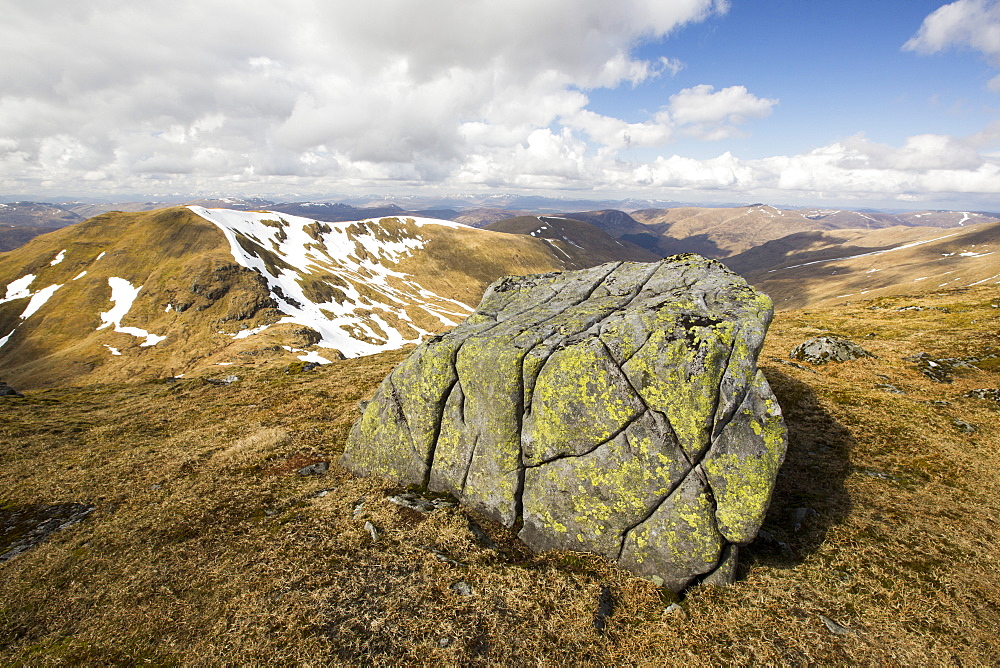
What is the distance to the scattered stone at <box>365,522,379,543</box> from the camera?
13.5 meters

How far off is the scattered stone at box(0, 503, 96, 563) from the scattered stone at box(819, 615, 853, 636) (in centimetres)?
2507

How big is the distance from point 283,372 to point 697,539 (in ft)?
132

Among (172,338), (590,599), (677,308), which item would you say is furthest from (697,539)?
(172,338)

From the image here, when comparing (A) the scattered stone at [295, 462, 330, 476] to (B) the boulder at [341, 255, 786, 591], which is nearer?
(B) the boulder at [341, 255, 786, 591]

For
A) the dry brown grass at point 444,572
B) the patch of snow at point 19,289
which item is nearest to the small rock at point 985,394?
the dry brown grass at point 444,572

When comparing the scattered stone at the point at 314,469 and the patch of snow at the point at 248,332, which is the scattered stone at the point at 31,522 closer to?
the scattered stone at the point at 314,469

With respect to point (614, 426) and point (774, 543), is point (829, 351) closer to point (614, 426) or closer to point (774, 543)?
point (774, 543)

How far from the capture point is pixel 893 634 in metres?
10.1

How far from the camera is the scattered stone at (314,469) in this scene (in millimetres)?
18141

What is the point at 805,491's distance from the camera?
16.0m

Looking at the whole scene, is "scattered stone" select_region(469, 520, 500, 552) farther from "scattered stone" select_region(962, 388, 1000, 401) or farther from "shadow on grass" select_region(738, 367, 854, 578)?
"scattered stone" select_region(962, 388, 1000, 401)

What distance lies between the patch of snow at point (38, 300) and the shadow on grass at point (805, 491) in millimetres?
209659

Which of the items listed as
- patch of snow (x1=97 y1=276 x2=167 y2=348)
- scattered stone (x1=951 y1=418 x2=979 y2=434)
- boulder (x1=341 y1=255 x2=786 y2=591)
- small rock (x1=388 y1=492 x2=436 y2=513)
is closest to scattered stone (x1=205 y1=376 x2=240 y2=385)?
boulder (x1=341 y1=255 x2=786 y2=591)

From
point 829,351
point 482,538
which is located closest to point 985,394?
point 829,351
